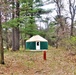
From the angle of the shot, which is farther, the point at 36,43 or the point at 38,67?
the point at 36,43

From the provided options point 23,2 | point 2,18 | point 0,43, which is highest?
point 23,2

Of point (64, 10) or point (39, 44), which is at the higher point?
point (64, 10)

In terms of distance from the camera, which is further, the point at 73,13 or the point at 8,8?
the point at 73,13

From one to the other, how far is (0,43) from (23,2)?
1044 centimetres

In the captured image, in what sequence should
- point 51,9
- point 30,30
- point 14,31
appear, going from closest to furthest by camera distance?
1. point 14,31
2. point 30,30
3. point 51,9

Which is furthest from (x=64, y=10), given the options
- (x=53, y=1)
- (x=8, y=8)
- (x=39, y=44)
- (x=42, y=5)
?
(x=8, y=8)

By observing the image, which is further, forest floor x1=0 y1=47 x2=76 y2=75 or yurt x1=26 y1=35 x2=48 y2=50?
yurt x1=26 y1=35 x2=48 y2=50

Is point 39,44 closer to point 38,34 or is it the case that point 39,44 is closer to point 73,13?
point 38,34

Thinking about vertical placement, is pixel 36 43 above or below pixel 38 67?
below

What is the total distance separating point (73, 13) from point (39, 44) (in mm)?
5909

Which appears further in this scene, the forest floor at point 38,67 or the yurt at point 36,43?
the yurt at point 36,43

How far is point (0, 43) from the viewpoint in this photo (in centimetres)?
1129

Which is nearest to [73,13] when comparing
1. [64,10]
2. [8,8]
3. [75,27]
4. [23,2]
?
[64,10]

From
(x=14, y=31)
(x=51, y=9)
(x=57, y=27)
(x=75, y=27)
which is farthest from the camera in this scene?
(x=57, y=27)
